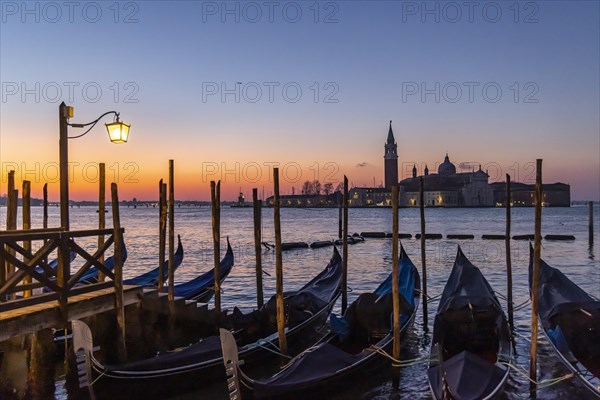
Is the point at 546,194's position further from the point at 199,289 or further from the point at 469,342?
the point at 469,342

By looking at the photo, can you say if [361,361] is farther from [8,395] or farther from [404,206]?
[404,206]

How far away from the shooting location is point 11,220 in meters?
6.89

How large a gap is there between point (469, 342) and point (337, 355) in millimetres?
2139

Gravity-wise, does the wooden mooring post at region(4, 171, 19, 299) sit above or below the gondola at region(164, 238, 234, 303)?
above

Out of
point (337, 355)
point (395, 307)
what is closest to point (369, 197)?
point (395, 307)

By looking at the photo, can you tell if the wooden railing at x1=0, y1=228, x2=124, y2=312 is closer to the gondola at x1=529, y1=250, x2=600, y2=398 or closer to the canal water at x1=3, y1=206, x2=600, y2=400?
the canal water at x1=3, y1=206, x2=600, y2=400

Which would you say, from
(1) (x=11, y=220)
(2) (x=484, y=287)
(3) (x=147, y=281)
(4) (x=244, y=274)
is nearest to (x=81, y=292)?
(1) (x=11, y=220)

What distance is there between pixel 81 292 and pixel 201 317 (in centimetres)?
204

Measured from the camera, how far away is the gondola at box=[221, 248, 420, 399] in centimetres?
478

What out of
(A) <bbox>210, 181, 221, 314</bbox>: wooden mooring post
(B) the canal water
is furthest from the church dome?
(A) <bbox>210, 181, 221, 314</bbox>: wooden mooring post

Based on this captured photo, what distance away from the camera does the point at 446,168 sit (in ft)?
429

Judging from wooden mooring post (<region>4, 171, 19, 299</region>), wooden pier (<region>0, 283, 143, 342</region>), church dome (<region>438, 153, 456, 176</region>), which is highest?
church dome (<region>438, 153, 456, 176</region>)

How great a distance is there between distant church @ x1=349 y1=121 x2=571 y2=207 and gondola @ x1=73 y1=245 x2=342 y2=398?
10785cm

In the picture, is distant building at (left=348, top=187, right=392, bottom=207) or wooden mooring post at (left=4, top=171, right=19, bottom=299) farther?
distant building at (left=348, top=187, right=392, bottom=207)
